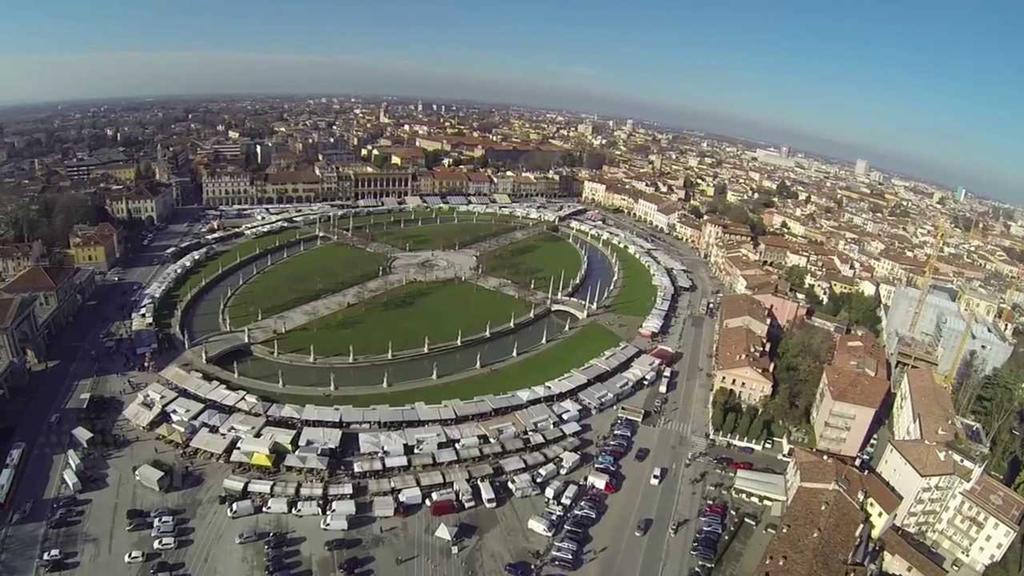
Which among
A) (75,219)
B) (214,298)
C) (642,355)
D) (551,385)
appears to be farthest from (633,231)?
(75,219)

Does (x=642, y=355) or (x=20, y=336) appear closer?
(x=20, y=336)

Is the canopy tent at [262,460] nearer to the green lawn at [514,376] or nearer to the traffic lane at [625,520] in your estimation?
the green lawn at [514,376]

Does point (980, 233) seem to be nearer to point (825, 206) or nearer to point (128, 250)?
point (825, 206)

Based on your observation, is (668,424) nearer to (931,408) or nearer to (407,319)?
(931,408)

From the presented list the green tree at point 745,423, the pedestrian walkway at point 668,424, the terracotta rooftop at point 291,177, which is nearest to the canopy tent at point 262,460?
the pedestrian walkway at point 668,424

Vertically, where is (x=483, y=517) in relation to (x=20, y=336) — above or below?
below
